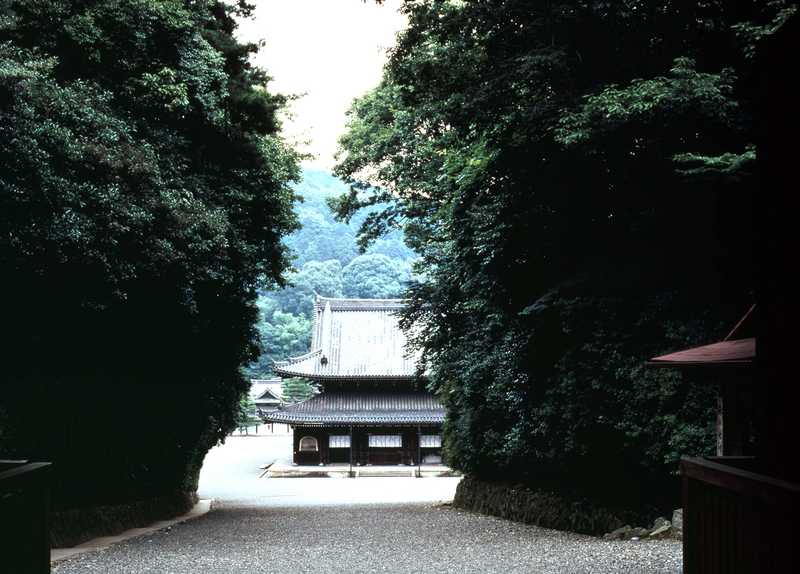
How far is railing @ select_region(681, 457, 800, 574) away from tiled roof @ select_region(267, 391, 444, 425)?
107ft

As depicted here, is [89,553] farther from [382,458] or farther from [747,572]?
[382,458]

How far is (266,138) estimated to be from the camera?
1614 centimetres

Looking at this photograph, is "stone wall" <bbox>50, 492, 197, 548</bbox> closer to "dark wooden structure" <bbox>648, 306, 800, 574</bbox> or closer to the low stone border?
the low stone border

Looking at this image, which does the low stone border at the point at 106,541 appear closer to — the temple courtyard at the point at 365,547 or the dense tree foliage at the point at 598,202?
the temple courtyard at the point at 365,547

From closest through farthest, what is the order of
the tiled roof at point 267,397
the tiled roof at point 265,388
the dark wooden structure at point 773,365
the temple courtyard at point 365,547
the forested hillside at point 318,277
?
the dark wooden structure at point 773,365, the temple courtyard at point 365,547, the tiled roof at point 267,397, the tiled roof at point 265,388, the forested hillside at point 318,277

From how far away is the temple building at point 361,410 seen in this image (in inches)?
1473

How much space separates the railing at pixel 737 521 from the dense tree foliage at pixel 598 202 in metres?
4.91

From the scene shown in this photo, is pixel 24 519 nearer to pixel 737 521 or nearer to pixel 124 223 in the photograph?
pixel 737 521

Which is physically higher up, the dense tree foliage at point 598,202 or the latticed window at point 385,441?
the dense tree foliage at point 598,202

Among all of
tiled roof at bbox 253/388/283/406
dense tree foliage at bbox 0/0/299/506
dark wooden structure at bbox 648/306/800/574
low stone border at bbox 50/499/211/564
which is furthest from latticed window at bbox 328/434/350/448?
dark wooden structure at bbox 648/306/800/574

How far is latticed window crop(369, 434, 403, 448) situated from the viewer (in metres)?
38.6

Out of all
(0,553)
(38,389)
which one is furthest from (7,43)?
(0,553)

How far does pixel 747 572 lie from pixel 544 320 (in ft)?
29.8

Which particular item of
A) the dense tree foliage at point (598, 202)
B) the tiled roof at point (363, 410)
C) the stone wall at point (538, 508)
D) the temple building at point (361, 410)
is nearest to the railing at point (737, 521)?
the dense tree foliage at point (598, 202)
